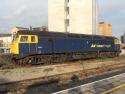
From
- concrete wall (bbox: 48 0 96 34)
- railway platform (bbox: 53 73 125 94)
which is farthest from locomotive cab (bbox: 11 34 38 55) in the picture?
concrete wall (bbox: 48 0 96 34)

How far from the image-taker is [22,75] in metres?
21.5

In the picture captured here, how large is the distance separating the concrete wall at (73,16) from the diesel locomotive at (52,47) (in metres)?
27.3

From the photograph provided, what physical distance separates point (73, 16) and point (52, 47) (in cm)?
3991

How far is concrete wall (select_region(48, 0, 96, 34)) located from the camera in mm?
69125

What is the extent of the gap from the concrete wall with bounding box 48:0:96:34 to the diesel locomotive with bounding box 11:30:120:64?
89.7 feet

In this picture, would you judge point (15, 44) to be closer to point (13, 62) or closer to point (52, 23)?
point (13, 62)

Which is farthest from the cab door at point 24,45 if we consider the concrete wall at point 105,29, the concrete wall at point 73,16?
the concrete wall at point 105,29

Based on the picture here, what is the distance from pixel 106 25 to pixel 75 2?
2972cm

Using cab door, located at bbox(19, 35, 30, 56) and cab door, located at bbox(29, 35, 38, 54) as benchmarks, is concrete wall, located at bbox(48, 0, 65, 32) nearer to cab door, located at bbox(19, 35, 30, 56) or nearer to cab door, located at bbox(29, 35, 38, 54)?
cab door, located at bbox(29, 35, 38, 54)

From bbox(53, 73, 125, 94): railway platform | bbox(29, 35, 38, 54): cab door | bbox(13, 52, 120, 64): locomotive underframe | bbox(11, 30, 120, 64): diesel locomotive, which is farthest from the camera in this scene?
bbox(29, 35, 38, 54): cab door

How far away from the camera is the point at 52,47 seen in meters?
32.0

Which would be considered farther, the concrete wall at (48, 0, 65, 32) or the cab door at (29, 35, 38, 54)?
the concrete wall at (48, 0, 65, 32)

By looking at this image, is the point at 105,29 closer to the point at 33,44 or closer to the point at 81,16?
the point at 81,16

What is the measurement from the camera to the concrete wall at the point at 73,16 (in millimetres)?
69125
